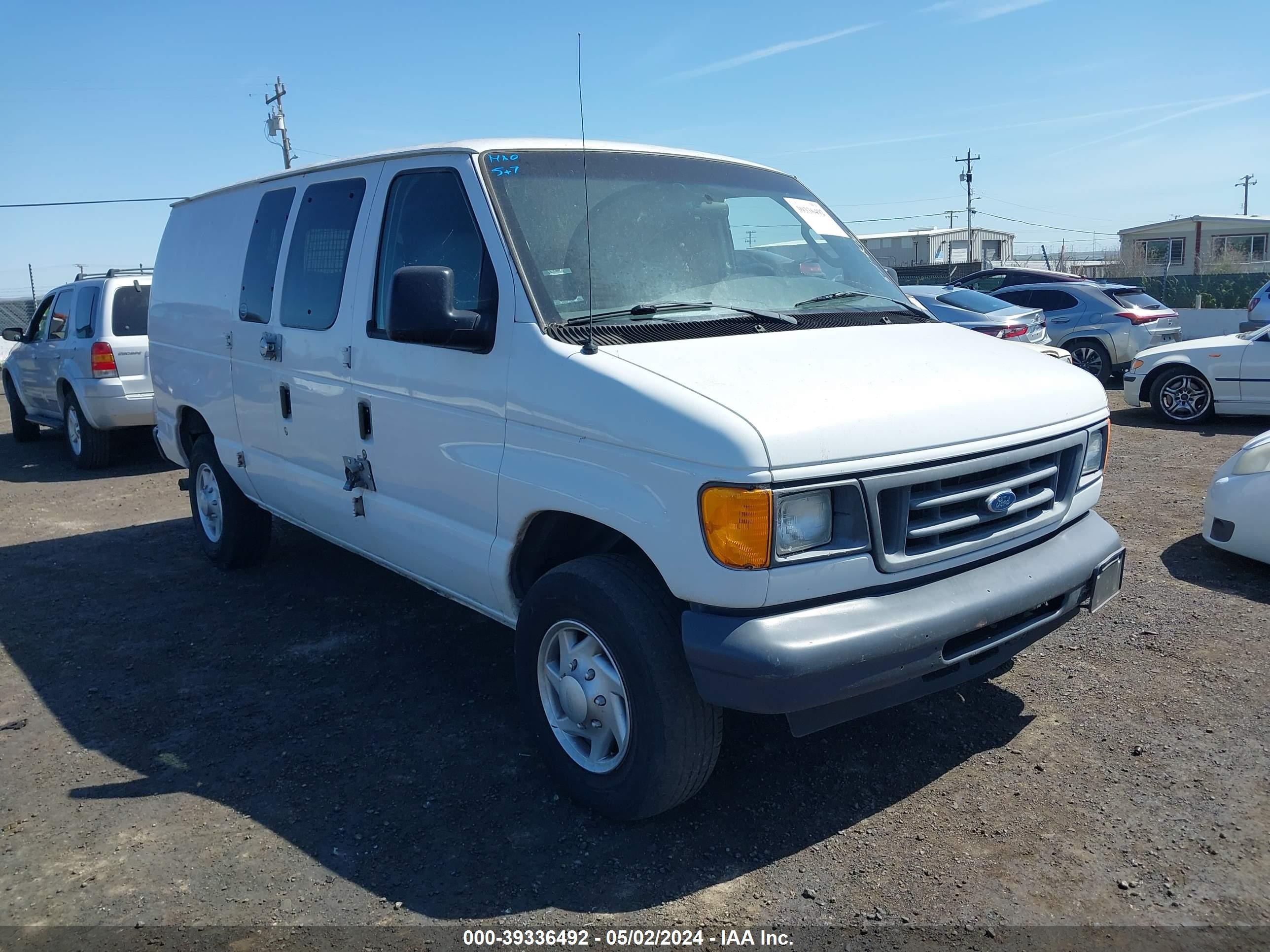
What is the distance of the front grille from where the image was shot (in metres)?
2.97

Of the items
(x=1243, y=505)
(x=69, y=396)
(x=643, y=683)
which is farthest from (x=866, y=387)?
(x=69, y=396)

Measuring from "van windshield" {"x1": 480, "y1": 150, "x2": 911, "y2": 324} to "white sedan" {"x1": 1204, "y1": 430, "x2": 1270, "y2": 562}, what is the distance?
273 cm

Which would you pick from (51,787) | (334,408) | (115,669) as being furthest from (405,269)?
(115,669)

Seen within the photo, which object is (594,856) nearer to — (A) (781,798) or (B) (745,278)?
(A) (781,798)

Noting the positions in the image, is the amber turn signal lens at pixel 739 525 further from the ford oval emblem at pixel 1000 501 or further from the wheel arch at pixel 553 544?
the ford oval emblem at pixel 1000 501

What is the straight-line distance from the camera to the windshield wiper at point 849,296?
402cm

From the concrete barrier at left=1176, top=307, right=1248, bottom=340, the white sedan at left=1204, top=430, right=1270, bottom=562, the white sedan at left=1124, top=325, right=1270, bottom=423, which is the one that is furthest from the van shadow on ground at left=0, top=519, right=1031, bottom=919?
the concrete barrier at left=1176, top=307, right=1248, bottom=340

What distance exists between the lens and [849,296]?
4188 millimetres

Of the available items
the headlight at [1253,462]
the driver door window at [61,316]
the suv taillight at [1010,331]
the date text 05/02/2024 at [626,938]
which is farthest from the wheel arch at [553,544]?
the suv taillight at [1010,331]

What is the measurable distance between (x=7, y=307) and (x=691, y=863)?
3753 centimetres

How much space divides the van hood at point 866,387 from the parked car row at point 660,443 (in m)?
0.01

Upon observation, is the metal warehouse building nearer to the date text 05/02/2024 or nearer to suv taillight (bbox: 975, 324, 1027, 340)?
suv taillight (bbox: 975, 324, 1027, 340)

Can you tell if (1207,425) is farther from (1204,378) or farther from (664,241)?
(664,241)

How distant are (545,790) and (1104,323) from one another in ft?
45.7
